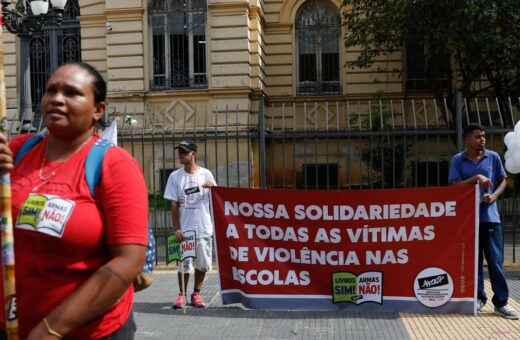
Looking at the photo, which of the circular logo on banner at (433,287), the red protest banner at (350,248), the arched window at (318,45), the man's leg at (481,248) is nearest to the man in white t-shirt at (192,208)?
the red protest banner at (350,248)

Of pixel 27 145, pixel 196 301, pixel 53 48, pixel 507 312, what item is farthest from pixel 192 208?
pixel 53 48

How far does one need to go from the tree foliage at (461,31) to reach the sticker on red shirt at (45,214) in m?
13.6

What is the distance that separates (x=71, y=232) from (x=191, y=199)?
202 inches

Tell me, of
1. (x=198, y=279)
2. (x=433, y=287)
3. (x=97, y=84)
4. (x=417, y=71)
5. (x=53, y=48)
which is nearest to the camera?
(x=97, y=84)

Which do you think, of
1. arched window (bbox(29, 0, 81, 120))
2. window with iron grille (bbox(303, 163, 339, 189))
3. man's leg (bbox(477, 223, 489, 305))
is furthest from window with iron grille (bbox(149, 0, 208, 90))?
man's leg (bbox(477, 223, 489, 305))

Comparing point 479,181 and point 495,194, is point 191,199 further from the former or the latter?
point 495,194

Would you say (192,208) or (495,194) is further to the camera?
(192,208)

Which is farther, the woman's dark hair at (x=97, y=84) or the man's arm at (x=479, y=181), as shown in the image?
the man's arm at (x=479, y=181)

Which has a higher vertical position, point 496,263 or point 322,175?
point 322,175

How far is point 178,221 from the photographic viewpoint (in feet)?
24.7

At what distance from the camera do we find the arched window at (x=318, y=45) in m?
21.8

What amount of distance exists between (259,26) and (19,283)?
1893 cm

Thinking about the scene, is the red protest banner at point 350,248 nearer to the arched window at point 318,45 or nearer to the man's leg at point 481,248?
the man's leg at point 481,248

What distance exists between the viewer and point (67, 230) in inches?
89.0
